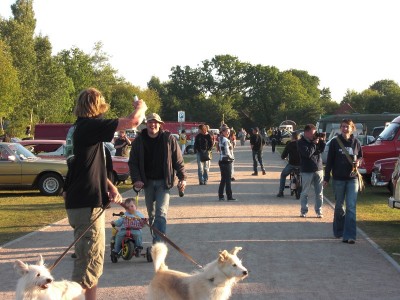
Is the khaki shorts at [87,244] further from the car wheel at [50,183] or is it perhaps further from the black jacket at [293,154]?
the car wheel at [50,183]

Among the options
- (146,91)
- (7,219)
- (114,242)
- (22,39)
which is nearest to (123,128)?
(114,242)

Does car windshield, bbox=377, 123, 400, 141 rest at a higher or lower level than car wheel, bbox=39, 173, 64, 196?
higher

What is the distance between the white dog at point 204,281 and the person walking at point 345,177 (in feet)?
17.9

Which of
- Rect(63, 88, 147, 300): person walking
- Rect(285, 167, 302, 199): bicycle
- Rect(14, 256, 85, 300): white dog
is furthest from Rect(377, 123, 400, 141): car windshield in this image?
Rect(14, 256, 85, 300): white dog

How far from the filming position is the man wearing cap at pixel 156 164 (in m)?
9.11

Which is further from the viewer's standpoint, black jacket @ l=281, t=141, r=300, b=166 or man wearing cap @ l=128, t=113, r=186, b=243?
black jacket @ l=281, t=141, r=300, b=166

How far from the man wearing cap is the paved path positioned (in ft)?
3.02

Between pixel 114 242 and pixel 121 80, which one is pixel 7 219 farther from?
pixel 121 80

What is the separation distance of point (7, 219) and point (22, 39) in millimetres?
56207

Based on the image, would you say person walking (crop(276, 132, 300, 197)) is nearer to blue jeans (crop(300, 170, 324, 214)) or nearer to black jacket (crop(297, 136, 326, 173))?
blue jeans (crop(300, 170, 324, 214))

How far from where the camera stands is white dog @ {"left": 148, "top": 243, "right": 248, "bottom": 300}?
6199mm

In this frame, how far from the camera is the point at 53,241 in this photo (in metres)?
11.7

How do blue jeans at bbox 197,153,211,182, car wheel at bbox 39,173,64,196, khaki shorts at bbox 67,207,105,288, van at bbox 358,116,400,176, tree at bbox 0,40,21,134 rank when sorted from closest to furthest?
1. khaki shorts at bbox 67,207,105,288
2. car wheel at bbox 39,173,64,196
3. van at bbox 358,116,400,176
4. blue jeans at bbox 197,153,211,182
5. tree at bbox 0,40,21,134

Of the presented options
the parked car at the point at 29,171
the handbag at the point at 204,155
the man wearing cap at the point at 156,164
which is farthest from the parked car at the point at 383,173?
the man wearing cap at the point at 156,164
